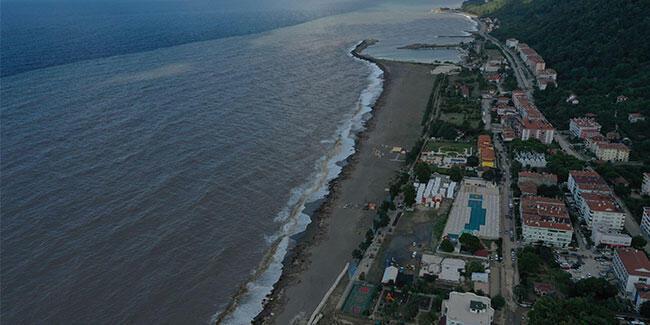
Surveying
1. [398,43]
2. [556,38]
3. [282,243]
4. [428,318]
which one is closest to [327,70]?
[398,43]

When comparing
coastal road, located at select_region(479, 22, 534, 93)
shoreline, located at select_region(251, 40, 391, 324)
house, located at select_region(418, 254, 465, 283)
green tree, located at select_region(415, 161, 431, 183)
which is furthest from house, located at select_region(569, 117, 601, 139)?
house, located at select_region(418, 254, 465, 283)

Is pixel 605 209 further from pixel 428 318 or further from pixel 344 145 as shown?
pixel 344 145

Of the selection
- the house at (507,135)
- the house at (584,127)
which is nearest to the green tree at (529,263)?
the house at (507,135)

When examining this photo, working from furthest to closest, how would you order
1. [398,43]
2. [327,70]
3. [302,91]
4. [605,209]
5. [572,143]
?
1. [398,43]
2. [327,70]
3. [302,91]
4. [572,143]
5. [605,209]

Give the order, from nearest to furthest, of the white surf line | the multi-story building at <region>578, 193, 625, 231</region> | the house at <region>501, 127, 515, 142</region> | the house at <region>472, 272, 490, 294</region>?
the white surf line
the house at <region>472, 272, 490, 294</region>
the multi-story building at <region>578, 193, 625, 231</region>
the house at <region>501, 127, 515, 142</region>

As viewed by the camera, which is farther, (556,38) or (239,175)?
(556,38)

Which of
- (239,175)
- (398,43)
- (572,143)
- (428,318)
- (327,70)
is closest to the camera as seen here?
(428,318)

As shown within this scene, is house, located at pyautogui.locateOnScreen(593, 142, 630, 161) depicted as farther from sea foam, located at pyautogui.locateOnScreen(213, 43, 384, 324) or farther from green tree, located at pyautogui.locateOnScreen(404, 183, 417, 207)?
sea foam, located at pyautogui.locateOnScreen(213, 43, 384, 324)
